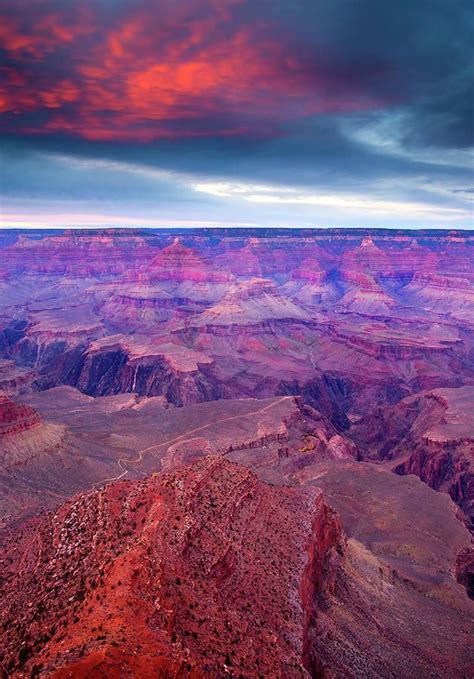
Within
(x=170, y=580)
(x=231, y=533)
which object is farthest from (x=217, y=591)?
(x=231, y=533)

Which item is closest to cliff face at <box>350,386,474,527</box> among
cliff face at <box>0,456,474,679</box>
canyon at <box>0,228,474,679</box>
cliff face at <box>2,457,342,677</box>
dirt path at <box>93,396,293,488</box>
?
canyon at <box>0,228,474,679</box>

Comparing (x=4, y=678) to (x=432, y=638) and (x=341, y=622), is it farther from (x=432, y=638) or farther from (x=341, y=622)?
(x=432, y=638)

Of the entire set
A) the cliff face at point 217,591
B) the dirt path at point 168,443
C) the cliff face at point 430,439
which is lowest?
the cliff face at point 430,439

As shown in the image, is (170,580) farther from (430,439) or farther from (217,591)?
(430,439)

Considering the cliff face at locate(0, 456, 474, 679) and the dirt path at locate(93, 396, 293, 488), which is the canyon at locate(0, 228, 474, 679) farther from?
the dirt path at locate(93, 396, 293, 488)

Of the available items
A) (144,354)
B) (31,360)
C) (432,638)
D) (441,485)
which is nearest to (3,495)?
(432,638)

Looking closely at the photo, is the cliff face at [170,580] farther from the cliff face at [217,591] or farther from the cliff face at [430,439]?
the cliff face at [430,439]

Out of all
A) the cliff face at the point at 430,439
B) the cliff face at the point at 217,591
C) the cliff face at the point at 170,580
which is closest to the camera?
the cliff face at the point at 170,580

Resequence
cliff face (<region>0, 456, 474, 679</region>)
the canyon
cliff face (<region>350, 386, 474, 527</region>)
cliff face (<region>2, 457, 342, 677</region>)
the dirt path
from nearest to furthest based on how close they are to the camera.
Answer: cliff face (<region>2, 457, 342, 677</region>), cliff face (<region>0, 456, 474, 679</region>), the canyon, the dirt path, cliff face (<region>350, 386, 474, 527</region>)

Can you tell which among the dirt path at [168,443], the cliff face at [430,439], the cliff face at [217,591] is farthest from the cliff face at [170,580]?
the cliff face at [430,439]
